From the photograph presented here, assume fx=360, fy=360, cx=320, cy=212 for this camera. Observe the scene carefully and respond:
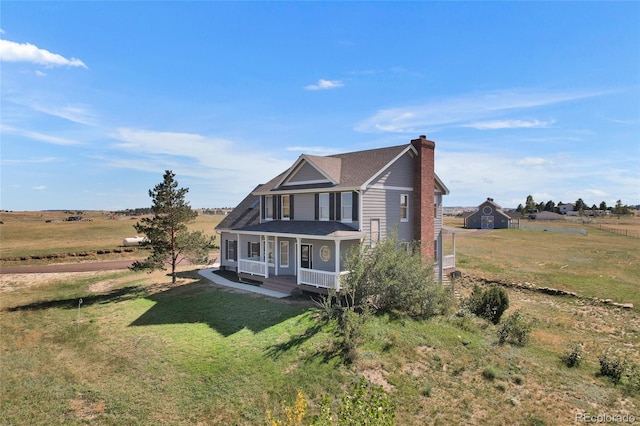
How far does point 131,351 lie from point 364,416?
12.2 meters

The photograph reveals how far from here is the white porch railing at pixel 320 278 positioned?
18266mm

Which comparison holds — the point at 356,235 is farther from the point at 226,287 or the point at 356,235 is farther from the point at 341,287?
the point at 226,287

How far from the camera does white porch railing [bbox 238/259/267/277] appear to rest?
22.8 metres

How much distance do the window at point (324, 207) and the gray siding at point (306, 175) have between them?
109cm

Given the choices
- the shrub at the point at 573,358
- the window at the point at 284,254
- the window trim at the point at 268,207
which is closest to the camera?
the shrub at the point at 573,358

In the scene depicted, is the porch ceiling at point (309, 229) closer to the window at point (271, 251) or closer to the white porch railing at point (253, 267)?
the window at point (271, 251)

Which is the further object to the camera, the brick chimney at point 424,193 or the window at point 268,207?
the window at point 268,207

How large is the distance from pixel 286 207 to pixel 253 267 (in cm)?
457

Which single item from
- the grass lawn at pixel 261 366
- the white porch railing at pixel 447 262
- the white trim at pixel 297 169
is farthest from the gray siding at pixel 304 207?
the white porch railing at pixel 447 262

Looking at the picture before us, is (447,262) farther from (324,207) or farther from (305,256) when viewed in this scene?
(305,256)

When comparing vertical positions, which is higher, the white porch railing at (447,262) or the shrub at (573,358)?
the white porch railing at (447,262)

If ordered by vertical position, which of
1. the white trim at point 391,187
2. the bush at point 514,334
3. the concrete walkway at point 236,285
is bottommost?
the bush at point 514,334

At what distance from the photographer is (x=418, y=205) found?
22875 millimetres

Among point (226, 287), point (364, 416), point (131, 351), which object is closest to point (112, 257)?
point (226, 287)
